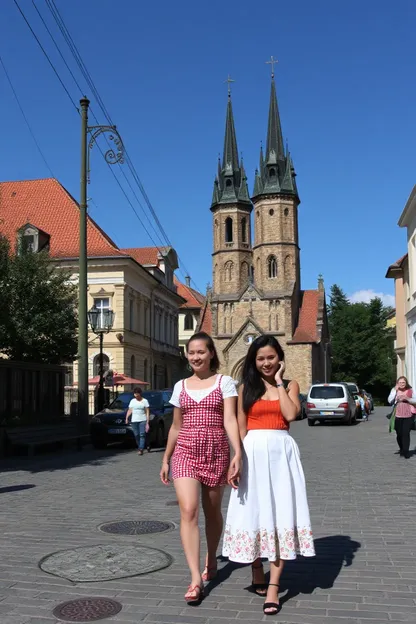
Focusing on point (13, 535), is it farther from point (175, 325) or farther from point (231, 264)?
point (231, 264)

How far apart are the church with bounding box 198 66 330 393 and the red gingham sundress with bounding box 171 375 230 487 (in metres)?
62.2

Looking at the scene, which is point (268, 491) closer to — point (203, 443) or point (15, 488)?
point (203, 443)

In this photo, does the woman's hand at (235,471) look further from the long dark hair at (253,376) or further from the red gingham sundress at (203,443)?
the long dark hair at (253,376)

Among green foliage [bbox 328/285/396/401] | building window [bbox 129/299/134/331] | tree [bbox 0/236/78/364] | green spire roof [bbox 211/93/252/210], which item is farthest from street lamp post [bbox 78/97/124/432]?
green foliage [bbox 328/285/396/401]

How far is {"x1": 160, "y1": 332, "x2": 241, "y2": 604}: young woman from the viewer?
503cm

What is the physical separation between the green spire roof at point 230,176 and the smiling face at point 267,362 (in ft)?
241

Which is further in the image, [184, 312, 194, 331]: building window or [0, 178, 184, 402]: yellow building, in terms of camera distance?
[184, 312, 194, 331]: building window

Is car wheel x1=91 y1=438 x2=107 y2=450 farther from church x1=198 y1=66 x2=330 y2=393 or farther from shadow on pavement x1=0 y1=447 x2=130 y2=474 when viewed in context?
church x1=198 y1=66 x2=330 y2=393

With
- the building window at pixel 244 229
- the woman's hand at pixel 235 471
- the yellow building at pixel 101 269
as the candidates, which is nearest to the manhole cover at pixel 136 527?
the woman's hand at pixel 235 471

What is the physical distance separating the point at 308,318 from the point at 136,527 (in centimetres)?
6738

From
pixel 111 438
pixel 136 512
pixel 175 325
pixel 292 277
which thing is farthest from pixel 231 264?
pixel 136 512

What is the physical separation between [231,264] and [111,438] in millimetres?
57219

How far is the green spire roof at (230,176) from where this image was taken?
7862 centimetres

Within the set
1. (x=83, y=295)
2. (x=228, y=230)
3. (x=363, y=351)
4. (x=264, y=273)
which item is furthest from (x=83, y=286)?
(x=363, y=351)
